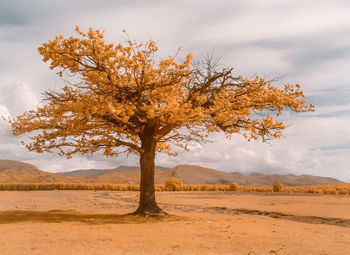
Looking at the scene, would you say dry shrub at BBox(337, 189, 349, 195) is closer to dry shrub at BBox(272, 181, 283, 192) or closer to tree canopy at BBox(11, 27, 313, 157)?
dry shrub at BBox(272, 181, 283, 192)

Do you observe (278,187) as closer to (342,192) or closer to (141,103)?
(342,192)

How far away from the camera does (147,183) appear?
12555mm

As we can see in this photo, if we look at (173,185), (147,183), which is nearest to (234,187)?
(173,185)

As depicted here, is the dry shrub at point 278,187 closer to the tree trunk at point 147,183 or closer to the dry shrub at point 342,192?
the dry shrub at point 342,192

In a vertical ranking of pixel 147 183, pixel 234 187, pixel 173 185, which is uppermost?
pixel 147 183

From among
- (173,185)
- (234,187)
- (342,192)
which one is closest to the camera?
(342,192)

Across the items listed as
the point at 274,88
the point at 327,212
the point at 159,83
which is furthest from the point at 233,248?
the point at 327,212

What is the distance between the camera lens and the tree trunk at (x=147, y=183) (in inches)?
488

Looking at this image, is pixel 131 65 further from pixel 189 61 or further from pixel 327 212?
pixel 327 212

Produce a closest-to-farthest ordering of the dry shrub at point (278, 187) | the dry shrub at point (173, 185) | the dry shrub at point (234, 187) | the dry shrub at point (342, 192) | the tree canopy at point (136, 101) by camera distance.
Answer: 1. the tree canopy at point (136, 101)
2. the dry shrub at point (342, 192)
3. the dry shrub at point (278, 187)
4. the dry shrub at point (234, 187)
5. the dry shrub at point (173, 185)

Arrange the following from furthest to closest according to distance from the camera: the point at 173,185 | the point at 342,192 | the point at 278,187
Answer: the point at 173,185
the point at 278,187
the point at 342,192

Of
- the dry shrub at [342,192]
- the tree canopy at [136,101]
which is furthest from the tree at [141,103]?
the dry shrub at [342,192]

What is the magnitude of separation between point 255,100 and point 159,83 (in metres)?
4.15

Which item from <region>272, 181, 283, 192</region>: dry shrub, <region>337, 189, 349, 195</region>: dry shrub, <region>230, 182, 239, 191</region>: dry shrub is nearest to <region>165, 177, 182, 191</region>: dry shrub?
<region>230, 182, 239, 191</region>: dry shrub
